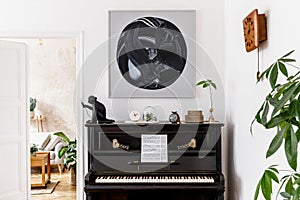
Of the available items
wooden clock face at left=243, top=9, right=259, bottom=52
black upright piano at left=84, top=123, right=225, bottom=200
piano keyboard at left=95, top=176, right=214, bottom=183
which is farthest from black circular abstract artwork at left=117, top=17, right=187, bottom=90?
wooden clock face at left=243, top=9, right=259, bottom=52

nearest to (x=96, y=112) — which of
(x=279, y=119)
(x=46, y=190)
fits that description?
(x=279, y=119)

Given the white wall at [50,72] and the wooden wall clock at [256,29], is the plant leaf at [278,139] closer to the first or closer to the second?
the wooden wall clock at [256,29]

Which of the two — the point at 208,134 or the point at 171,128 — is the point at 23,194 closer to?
the point at 171,128

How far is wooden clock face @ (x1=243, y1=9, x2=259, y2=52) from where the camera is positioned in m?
2.43

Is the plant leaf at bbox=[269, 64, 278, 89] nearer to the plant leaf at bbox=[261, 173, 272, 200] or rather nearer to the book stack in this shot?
the plant leaf at bbox=[261, 173, 272, 200]

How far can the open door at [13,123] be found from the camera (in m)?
4.10

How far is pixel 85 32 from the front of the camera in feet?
12.6

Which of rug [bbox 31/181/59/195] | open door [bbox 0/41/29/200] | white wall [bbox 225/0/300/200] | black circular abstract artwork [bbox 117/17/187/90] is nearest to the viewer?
white wall [bbox 225/0/300/200]

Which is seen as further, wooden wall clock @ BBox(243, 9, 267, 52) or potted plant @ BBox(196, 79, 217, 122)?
potted plant @ BBox(196, 79, 217, 122)

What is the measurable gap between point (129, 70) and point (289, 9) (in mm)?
2117

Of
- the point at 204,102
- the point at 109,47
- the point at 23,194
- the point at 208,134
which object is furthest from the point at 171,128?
the point at 23,194

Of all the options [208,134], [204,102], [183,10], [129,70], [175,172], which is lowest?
[175,172]

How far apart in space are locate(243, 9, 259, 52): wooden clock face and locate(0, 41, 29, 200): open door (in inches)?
104

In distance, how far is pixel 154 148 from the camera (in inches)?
133
